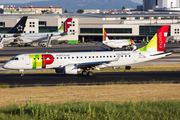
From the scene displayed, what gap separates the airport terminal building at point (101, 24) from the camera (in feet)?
488

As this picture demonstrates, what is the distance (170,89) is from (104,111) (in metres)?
12.3

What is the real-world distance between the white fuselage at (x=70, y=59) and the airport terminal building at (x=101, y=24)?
107 metres

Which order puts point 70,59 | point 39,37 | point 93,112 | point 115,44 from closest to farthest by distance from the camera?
point 93,112 < point 70,59 < point 115,44 < point 39,37

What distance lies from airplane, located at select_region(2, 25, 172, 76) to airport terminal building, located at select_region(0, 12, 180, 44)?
107066 millimetres

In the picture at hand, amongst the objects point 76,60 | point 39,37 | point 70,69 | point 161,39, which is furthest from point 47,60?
point 39,37

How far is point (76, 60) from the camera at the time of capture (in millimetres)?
40062

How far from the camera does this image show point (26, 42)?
117 m

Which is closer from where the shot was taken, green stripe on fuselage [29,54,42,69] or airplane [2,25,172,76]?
airplane [2,25,172,76]

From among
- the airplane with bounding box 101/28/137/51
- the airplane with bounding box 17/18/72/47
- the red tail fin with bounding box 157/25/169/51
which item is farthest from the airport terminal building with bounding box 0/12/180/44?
the red tail fin with bounding box 157/25/169/51

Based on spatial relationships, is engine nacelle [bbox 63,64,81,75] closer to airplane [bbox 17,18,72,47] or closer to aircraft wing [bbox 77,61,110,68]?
aircraft wing [bbox 77,61,110,68]

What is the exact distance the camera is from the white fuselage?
128 feet

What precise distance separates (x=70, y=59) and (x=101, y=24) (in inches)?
4781

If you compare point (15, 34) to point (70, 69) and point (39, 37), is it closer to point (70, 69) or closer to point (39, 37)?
point (39, 37)

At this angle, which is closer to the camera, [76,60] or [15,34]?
[76,60]
